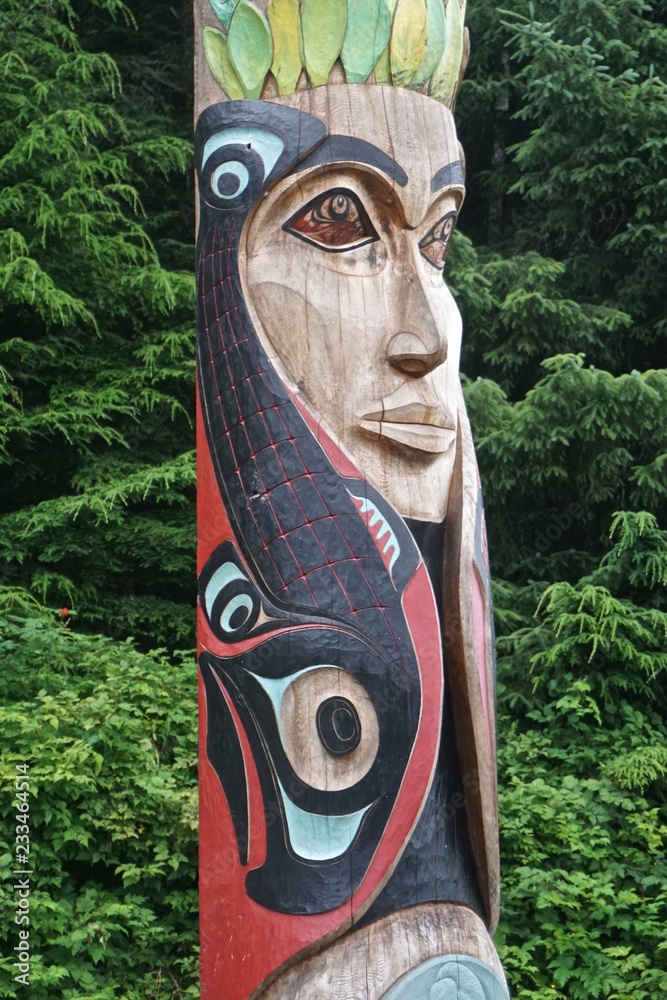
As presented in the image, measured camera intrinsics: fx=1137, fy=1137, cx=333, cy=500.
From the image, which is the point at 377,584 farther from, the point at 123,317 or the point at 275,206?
the point at 123,317

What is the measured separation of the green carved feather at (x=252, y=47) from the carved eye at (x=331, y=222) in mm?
354

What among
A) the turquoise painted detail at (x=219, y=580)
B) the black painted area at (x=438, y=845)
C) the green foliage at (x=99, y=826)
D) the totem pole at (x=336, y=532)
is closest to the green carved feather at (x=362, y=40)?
the totem pole at (x=336, y=532)

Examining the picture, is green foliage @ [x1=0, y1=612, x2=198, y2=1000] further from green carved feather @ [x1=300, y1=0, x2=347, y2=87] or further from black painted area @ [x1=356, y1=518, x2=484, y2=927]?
green carved feather @ [x1=300, y1=0, x2=347, y2=87]

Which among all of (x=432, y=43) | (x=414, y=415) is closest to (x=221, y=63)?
(x=432, y=43)

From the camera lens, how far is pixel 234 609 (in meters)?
2.96

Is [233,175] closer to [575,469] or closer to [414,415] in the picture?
[414,415]

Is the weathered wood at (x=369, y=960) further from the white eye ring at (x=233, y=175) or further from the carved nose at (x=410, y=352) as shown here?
the white eye ring at (x=233, y=175)

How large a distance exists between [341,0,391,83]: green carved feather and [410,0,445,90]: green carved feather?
5.3 inches

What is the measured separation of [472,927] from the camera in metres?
2.93

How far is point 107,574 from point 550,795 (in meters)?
3.16

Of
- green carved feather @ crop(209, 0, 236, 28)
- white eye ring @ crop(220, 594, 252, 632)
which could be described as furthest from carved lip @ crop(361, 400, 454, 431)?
green carved feather @ crop(209, 0, 236, 28)

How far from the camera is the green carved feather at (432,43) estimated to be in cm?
315

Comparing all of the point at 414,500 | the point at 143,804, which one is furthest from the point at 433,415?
the point at 143,804

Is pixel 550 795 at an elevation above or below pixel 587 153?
below
